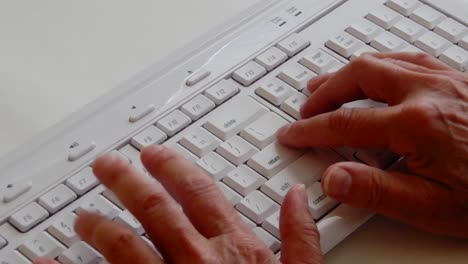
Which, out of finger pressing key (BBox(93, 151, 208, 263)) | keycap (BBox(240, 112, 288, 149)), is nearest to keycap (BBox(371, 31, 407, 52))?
keycap (BBox(240, 112, 288, 149))

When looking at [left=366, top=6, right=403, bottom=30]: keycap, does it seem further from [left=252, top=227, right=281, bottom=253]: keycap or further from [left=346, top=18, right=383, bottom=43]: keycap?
[left=252, top=227, right=281, bottom=253]: keycap

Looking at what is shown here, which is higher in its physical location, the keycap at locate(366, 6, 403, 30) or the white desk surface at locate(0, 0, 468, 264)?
the white desk surface at locate(0, 0, 468, 264)

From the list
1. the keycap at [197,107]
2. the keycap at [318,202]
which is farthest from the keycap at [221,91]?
the keycap at [318,202]

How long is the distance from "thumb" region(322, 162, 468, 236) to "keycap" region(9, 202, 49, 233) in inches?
8.0

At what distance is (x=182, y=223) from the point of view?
594 mm

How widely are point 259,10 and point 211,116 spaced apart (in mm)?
153

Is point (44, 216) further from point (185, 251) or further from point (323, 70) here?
point (323, 70)

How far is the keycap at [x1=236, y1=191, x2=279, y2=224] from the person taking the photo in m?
0.62

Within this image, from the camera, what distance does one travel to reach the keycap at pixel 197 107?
0.68 metres

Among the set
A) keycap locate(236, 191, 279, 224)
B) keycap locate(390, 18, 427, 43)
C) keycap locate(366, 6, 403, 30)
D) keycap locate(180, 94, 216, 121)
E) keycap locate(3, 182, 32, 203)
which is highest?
keycap locate(3, 182, 32, 203)

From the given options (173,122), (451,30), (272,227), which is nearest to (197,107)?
(173,122)

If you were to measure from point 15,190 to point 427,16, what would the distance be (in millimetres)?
378

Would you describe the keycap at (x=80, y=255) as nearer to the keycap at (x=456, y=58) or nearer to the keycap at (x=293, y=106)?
the keycap at (x=293, y=106)

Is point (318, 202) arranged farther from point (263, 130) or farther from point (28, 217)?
point (28, 217)
